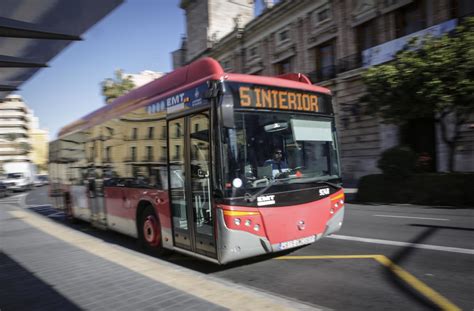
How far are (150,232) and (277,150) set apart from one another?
2.96 m

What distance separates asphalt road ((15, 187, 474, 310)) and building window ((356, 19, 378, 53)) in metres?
16.5

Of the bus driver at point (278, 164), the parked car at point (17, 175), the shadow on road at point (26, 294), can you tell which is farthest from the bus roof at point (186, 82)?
the parked car at point (17, 175)

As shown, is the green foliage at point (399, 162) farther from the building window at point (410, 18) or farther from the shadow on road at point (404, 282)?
the building window at point (410, 18)

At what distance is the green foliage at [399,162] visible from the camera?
43.6ft

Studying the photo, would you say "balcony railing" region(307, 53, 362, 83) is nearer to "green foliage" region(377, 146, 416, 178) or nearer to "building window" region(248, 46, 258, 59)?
"building window" region(248, 46, 258, 59)

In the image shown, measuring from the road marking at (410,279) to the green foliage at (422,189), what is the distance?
756 cm

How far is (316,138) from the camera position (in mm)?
5883

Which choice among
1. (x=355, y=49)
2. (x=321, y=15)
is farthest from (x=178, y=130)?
(x=321, y=15)

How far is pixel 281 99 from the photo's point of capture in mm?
5562

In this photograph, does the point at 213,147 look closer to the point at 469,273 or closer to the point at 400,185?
the point at 469,273

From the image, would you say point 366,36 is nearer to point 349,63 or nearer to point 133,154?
point 349,63

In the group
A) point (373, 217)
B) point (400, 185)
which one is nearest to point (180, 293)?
point (373, 217)

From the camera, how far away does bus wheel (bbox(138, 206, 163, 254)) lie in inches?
261

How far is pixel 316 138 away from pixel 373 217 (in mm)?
5158
